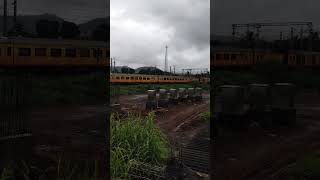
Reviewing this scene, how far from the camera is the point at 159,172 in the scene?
486 centimetres

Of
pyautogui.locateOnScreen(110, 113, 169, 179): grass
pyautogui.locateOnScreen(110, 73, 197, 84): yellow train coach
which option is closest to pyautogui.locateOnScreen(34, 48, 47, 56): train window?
pyautogui.locateOnScreen(110, 113, 169, 179): grass

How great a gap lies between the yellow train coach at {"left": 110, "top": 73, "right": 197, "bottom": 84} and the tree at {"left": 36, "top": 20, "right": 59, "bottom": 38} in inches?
99.4

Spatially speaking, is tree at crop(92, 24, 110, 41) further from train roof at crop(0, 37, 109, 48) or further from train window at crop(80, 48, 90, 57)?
train window at crop(80, 48, 90, 57)

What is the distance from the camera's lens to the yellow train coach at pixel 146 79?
6648 millimetres

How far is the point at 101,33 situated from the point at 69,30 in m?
0.36

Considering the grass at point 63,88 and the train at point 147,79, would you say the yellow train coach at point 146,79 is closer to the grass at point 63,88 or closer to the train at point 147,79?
the train at point 147,79

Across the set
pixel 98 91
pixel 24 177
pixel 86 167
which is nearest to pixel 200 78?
pixel 98 91

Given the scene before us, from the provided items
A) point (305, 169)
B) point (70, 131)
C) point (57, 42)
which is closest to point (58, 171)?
point (70, 131)

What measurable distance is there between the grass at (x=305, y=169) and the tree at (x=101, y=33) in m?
2.23

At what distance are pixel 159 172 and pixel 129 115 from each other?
102cm

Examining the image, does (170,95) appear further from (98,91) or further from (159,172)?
(98,91)

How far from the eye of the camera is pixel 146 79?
23.9ft

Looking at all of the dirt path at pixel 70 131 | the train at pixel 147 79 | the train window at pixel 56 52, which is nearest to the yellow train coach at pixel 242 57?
the dirt path at pixel 70 131

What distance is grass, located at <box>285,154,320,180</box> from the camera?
378 cm
